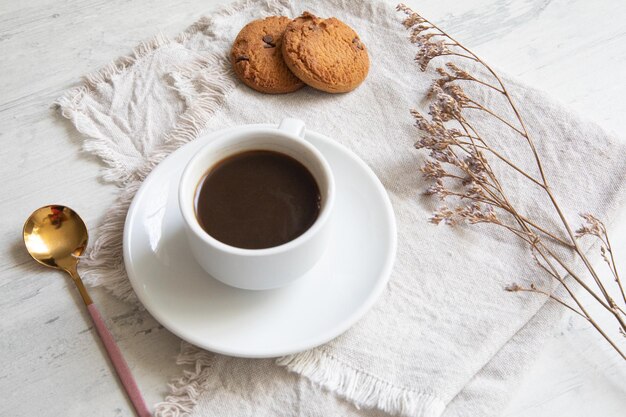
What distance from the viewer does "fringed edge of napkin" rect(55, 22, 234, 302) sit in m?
1.27

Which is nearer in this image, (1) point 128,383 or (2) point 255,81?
(1) point 128,383

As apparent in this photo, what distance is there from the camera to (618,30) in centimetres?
171

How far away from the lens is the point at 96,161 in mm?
1427

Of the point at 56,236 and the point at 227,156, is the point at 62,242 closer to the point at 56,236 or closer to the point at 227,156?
the point at 56,236

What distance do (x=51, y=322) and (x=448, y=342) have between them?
2.67 feet

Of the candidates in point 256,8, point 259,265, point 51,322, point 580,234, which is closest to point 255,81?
point 256,8

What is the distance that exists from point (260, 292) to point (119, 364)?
309 mm

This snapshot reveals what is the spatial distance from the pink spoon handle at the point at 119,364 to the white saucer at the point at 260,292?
135mm

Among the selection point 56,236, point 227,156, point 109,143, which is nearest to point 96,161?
point 109,143

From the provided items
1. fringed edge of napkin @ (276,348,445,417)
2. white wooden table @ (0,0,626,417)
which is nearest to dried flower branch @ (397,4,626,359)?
white wooden table @ (0,0,626,417)

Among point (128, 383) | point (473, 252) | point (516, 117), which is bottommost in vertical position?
point (128, 383)

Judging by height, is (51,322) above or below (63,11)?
below

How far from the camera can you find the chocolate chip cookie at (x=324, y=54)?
1.46m

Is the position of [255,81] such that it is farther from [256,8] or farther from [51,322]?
[51,322]
